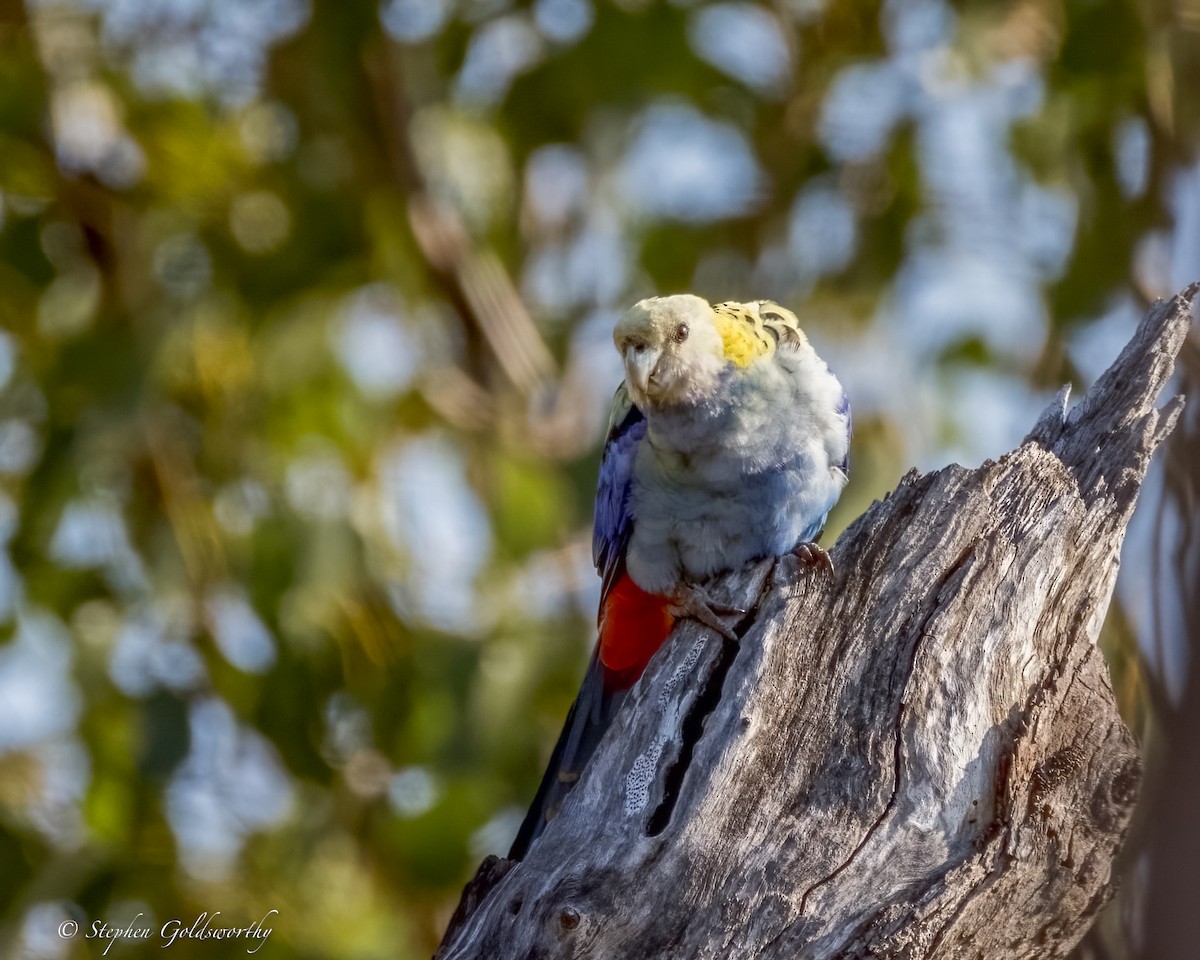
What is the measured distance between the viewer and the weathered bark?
2.71m

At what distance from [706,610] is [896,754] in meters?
0.68

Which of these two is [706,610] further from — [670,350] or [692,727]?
[670,350]

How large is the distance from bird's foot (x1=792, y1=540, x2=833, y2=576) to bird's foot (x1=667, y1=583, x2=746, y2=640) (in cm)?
20

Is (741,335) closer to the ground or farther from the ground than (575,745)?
farther from the ground

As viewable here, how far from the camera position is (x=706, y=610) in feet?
11.3

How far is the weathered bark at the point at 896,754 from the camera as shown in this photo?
2715 mm

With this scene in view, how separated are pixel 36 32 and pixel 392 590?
2823mm

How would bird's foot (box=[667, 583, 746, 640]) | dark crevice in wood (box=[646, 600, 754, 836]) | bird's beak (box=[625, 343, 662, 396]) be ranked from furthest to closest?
bird's beak (box=[625, 343, 662, 396])
bird's foot (box=[667, 583, 746, 640])
dark crevice in wood (box=[646, 600, 754, 836])

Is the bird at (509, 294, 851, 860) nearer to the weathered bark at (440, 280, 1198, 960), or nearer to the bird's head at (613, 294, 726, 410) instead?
the bird's head at (613, 294, 726, 410)

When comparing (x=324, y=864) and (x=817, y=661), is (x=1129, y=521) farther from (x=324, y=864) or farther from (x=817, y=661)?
(x=324, y=864)
